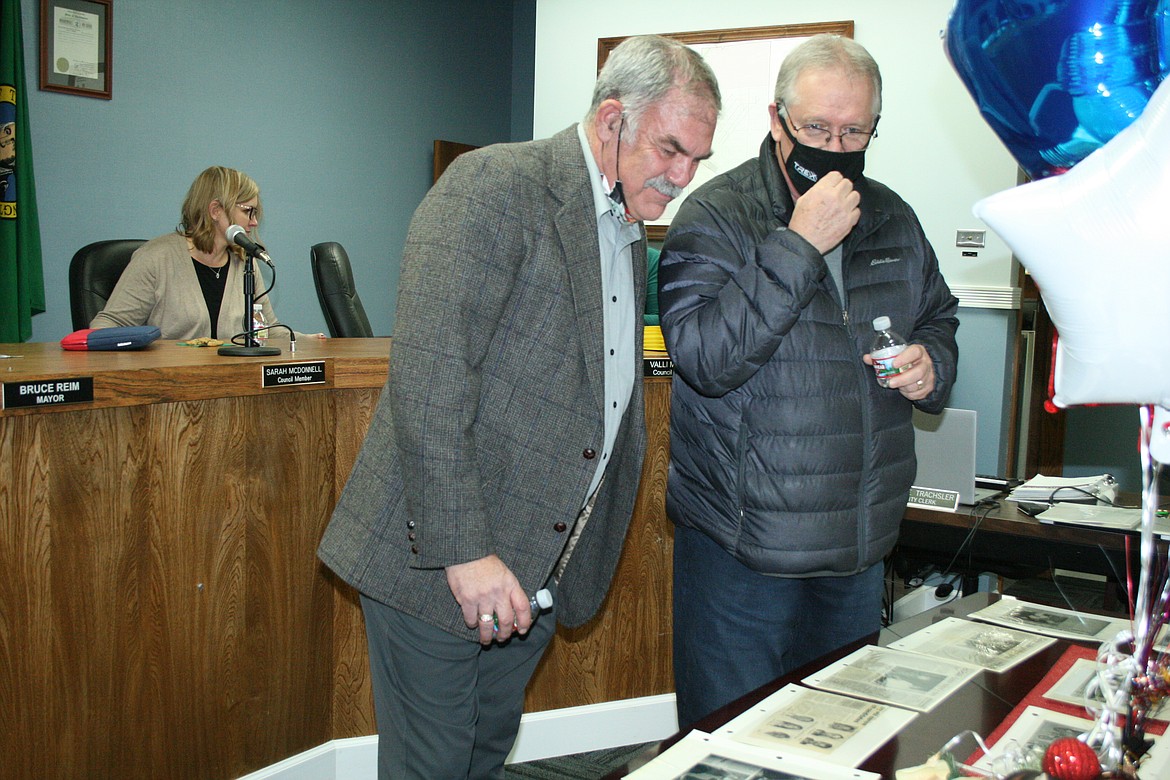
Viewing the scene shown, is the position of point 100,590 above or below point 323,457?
below

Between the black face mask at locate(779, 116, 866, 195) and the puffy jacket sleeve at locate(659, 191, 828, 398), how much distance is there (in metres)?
0.08

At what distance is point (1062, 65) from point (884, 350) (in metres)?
0.67

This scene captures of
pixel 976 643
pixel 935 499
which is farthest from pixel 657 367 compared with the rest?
pixel 976 643

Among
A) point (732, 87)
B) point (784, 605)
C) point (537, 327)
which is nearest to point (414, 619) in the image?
point (537, 327)

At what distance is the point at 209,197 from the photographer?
3.44 meters

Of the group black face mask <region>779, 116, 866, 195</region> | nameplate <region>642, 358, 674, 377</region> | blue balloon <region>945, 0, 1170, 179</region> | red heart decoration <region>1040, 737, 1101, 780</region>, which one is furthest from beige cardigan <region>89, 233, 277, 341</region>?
red heart decoration <region>1040, 737, 1101, 780</region>

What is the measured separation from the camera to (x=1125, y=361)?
0.83m

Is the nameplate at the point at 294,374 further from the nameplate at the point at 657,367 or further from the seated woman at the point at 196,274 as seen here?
the seated woman at the point at 196,274

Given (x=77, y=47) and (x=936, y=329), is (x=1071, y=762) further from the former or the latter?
(x=77, y=47)

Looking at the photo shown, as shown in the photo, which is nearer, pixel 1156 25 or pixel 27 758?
pixel 1156 25

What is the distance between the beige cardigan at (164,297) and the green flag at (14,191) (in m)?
0.83

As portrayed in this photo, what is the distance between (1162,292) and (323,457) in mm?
1769

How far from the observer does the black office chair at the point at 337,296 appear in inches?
151

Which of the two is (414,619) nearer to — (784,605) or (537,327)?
(537,327)
